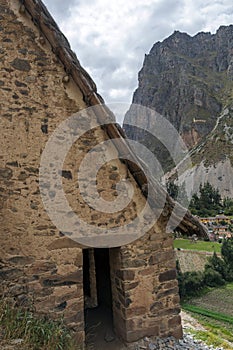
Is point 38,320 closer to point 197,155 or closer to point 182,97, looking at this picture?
point 197,155

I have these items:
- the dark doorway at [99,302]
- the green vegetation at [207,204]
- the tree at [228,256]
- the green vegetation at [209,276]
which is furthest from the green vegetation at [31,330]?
the green vegetation at [207,204]

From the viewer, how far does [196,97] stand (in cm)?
13300

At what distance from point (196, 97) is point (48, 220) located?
138 m

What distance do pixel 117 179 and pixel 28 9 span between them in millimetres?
3123

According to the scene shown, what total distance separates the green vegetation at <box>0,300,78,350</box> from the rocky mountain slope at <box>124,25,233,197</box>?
274ft

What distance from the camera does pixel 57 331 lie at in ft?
12.5

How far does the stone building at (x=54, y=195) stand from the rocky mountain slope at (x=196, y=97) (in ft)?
270

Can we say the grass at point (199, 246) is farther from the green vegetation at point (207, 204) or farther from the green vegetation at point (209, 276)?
the green vegetation at point (207, 204)

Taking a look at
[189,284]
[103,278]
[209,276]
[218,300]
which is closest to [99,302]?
[103,278]

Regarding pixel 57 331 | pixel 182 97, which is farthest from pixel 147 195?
pixel 182 97

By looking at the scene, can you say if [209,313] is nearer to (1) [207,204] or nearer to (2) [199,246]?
(2) [199,246]

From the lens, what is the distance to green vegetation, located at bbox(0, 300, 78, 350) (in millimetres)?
3359

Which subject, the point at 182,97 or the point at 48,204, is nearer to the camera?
the point at 48,204

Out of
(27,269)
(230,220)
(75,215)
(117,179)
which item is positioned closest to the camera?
(27,269)
